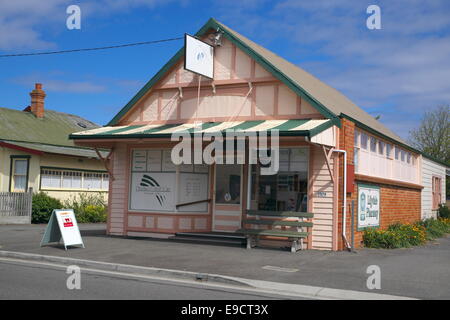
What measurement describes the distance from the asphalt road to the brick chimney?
22.9 metres

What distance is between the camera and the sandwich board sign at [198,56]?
14.7 metres

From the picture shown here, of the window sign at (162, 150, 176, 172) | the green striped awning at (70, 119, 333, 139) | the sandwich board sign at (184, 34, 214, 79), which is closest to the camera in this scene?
the green striped awning at (70, 119, 333, 139)

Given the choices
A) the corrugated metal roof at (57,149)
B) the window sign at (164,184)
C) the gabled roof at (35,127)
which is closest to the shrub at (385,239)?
the window sign at (164,184)

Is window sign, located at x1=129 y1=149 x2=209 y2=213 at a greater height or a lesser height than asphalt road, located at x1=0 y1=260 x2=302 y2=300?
greater

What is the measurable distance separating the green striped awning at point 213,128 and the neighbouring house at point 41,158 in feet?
19.4

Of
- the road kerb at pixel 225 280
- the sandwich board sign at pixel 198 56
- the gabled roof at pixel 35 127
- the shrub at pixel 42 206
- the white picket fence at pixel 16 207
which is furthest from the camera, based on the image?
the gabled roof at pixel 35 127

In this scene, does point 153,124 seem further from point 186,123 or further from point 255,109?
point 255,109

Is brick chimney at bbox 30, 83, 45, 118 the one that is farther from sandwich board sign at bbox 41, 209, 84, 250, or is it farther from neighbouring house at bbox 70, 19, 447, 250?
sandwich board sign at bbox 41, 209, 84, 250

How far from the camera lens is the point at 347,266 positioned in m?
→ 11.1

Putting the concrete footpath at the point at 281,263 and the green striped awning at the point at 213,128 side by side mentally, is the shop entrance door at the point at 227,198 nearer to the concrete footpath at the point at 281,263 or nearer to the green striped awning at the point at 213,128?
the concrete footpath at the point at 281,263

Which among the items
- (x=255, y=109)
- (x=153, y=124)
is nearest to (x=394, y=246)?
(x=255, y=109)

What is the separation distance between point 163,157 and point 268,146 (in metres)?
3.84

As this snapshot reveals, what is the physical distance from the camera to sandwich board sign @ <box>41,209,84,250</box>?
13.3 meters

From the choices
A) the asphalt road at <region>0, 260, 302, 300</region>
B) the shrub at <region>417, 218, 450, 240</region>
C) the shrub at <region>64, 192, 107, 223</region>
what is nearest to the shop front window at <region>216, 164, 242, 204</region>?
the asphalt road at <region>0, 260, 302, 300</region>
